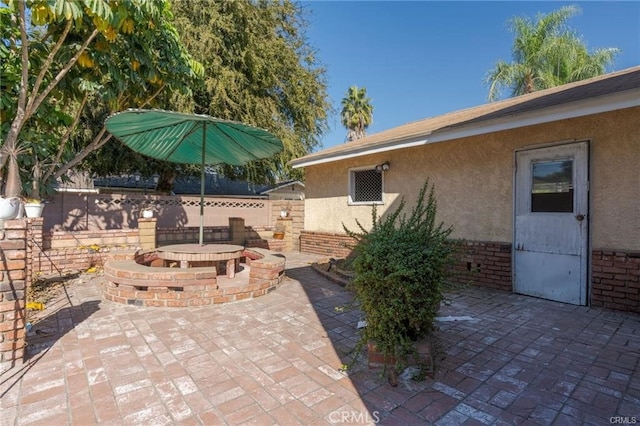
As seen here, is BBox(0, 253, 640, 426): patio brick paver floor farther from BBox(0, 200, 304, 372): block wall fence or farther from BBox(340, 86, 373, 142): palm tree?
BBox(340, 86, 373, 142): palm tree

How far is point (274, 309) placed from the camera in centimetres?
449

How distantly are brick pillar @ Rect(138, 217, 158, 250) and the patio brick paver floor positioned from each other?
3274 millimetres

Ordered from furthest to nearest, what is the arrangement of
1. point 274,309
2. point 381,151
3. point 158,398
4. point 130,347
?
point 381,151 < point 274,309 < point 130,347 < point 158,398

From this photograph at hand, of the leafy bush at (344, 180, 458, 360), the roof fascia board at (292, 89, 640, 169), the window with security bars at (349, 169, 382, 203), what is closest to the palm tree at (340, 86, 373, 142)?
the window with security bars at (349, 169, 382, 203)

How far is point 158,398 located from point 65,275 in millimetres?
5392

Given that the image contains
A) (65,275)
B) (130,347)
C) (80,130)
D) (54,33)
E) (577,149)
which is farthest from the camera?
(80,130)

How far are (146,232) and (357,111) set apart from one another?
75.7ft

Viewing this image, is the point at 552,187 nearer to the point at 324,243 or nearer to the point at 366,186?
the point at 366,186

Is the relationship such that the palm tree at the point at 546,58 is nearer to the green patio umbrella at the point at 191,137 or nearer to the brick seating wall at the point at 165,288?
the green patio umbrella at the point at 191,137

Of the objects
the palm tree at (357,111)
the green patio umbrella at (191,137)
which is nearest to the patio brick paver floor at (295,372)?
the green patio umbrella at (191,137)

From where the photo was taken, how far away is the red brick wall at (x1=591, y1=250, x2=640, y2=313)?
14.3ft

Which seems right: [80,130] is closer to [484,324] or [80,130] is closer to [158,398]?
[158,398]

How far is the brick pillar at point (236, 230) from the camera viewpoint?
30.5 feet

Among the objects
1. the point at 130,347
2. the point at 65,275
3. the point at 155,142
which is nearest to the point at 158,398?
the point at 130,347
